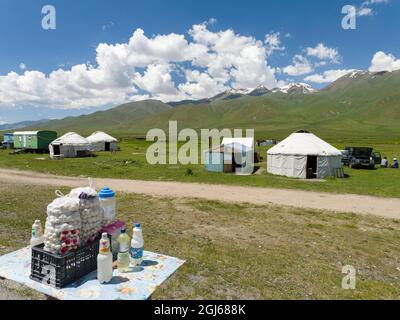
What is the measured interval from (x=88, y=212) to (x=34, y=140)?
4582cm

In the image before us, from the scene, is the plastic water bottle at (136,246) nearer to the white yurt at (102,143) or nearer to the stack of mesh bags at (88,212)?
the stack of mesh bags at (88,212)

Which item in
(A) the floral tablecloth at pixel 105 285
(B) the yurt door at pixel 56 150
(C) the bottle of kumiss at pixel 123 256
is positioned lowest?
(A) the floral tablecloth at pixel 105 285

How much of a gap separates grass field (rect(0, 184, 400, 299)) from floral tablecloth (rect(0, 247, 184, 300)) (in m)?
0.33

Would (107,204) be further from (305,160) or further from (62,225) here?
(305,160)

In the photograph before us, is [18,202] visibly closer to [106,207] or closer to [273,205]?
[106,207]

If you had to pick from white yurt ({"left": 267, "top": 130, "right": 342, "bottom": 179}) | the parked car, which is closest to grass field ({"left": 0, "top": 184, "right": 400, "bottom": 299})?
white yurt ({"left": 267, "top": 130, "right": 342, "bottom": 179})

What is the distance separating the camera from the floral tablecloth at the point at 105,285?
4344 mm

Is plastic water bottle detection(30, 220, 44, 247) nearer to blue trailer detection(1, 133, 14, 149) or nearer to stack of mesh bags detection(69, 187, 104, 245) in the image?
stack of mesh bags detection(69, 187, 104, 245)

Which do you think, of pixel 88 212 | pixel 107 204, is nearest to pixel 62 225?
pixel 88 212

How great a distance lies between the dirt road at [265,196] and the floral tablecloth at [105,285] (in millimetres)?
8995

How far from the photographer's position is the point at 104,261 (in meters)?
4.56

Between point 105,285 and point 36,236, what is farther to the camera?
point 36,236

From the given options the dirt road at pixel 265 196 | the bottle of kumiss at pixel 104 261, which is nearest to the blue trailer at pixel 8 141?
the dirt road at pixel 265 196
